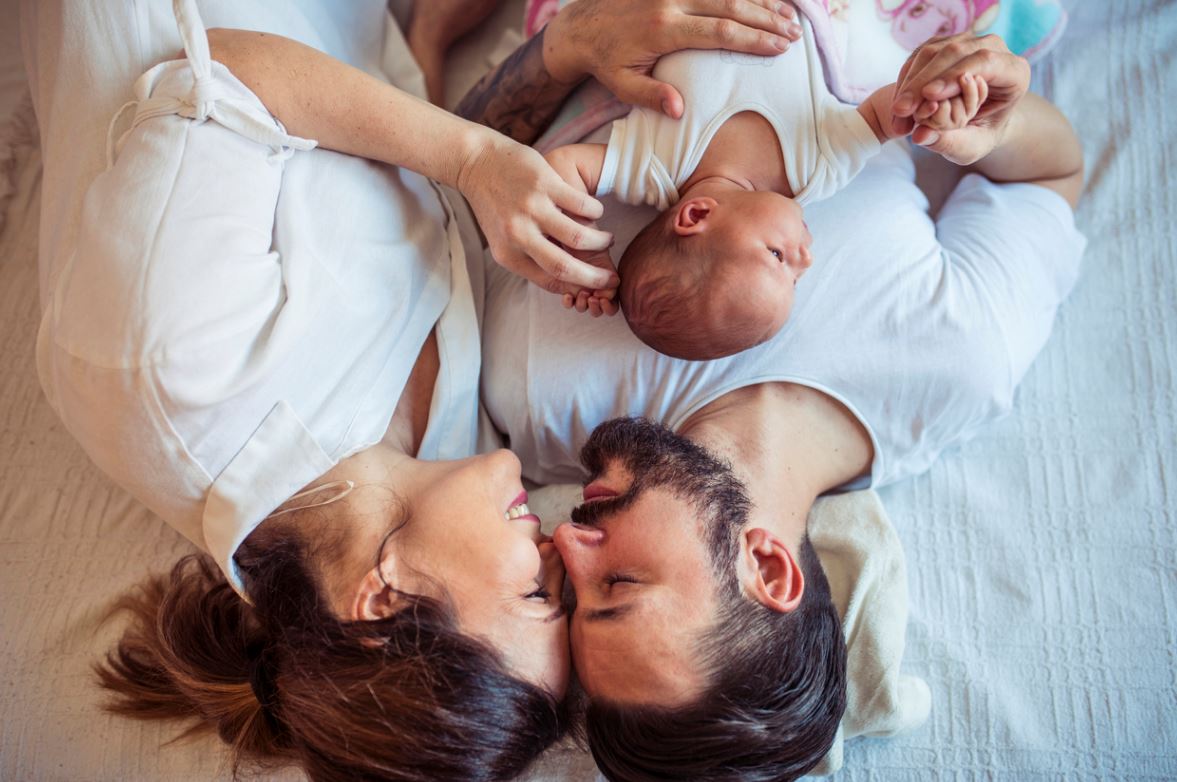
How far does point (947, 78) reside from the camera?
3.77 ft

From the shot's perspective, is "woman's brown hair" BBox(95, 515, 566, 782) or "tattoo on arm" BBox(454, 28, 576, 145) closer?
"woman's brown hair" BBox(95, 515, 566, 782)

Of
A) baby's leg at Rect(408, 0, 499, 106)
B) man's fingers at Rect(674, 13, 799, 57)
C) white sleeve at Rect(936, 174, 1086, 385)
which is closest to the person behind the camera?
man's fingers at Rect(674, 13, 799, 57)

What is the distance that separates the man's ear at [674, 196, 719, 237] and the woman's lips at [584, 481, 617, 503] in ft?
1.28

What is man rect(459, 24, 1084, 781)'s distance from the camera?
111cm

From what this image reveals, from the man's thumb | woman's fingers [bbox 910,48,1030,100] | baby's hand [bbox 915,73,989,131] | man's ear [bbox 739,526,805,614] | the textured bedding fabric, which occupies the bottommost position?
the textured bedding fabric

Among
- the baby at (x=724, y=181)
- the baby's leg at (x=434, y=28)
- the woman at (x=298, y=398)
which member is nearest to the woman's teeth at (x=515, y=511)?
the woman at (x=298, y=398)

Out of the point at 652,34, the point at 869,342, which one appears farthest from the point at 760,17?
the point at 869,342

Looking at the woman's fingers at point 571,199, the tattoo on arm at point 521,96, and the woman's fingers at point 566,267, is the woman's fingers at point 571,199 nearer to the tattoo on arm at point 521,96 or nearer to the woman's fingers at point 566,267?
the woman's fingers at point 566,267

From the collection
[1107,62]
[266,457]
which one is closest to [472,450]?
[266,457]

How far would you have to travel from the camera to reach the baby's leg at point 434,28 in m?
1.75

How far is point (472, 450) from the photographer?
145 cm

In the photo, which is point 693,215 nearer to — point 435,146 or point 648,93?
point 648,93

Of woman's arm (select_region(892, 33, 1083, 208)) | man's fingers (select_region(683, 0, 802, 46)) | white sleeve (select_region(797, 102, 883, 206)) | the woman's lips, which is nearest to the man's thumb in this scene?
man's fingers (select_region(683, 0, 802, 46))

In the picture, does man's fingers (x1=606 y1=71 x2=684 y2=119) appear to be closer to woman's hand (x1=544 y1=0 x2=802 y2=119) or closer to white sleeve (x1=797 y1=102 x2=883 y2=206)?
woman's hand (x1=544 y1=0 x2=802 y2=119)
